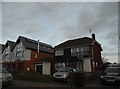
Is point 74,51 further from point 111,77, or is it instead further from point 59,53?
point 111,77

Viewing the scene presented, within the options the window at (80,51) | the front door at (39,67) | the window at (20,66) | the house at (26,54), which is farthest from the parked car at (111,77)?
the window at (20,66)

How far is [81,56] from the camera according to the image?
33.5 metres

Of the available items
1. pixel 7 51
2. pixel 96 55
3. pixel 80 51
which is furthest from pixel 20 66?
pixel 96 55

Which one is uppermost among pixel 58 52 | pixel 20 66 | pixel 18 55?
pixel 58 52

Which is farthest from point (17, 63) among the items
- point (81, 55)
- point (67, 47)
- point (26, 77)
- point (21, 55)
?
point (26, 77)

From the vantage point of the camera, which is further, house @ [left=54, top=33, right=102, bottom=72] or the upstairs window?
the upstairs window

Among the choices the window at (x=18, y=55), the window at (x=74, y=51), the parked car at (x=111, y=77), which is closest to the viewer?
the parked car at (x=111, y=77)

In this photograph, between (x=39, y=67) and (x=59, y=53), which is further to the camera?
(x=39, y=67)

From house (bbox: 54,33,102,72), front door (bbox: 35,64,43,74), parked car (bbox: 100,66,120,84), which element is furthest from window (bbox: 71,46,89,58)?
parked car (bbox: 100,66,120,84)

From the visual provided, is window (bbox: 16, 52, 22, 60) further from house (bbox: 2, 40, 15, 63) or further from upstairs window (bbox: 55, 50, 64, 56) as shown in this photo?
upstairs window (bbox: 55, 50, 64, 56)

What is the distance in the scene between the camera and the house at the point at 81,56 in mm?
32469

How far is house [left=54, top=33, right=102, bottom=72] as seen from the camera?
32.5 meters

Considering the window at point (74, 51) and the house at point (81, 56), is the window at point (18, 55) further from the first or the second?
the window at point (74, 51)

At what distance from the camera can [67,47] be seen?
3575 cm
